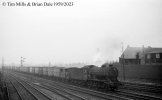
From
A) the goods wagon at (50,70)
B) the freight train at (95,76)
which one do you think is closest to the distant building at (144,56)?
the freight train at (95,76)

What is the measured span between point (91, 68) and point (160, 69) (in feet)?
42.6

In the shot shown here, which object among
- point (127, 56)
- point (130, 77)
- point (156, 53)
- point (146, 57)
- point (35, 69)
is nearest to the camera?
point (130, 77)

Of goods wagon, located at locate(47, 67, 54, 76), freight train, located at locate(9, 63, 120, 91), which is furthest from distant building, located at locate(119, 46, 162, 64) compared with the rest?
goods wagon, located at locate(47, 67, 54, 76)

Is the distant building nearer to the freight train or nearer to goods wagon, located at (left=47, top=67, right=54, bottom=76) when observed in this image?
the freight train

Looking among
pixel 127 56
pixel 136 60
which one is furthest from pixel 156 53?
pixel 127 56

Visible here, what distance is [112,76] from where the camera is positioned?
22.3 m

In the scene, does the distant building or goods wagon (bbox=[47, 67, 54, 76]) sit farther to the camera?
goods wagon (bbox=[47, 67, 54, 76])

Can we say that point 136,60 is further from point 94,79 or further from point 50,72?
point 94,79

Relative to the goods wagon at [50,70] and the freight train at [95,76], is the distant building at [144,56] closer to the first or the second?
the freight train at [95,76]

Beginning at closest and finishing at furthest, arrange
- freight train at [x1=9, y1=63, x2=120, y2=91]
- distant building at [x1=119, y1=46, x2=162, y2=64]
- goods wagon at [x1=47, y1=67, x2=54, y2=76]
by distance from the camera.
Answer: freight train at [x1=9, y1=63, x2=120, y2=91] → distant building at [x1=119, y1=46, x2=162, y2=64] → goods wagon at [x1=47, y1=67, x2=54, y2=76]

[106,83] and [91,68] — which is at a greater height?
[91,68]

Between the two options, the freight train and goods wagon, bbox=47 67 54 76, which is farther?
goods wagon, bbox=47 67 54 76

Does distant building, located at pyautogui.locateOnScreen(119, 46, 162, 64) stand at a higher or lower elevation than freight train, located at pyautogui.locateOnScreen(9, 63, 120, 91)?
higher

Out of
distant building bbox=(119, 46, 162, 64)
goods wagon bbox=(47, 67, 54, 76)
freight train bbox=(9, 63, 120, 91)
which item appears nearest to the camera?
freight train bbox=(9, 63, 120, 91)
